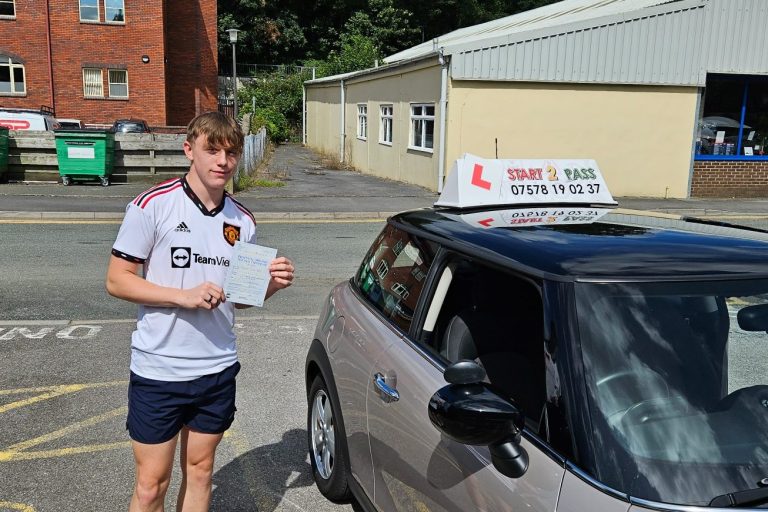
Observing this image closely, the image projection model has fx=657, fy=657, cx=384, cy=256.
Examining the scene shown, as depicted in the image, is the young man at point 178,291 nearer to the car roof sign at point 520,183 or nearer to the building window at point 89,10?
the car roof sign at point 520,183

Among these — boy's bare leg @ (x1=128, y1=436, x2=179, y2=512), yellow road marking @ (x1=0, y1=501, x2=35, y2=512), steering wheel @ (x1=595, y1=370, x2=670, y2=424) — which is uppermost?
steering wheel @ (x1=595, y1=370, x2=670, y2=424)

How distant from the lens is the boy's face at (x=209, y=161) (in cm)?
239

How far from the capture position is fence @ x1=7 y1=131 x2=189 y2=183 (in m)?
16.8

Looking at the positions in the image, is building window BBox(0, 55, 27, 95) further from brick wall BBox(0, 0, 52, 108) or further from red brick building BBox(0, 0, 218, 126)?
brick wall BBox(0, 0, 52, 108)

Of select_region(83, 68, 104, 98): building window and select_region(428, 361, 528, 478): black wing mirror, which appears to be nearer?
select_region(428, 361, 528, 478): black wing mirror

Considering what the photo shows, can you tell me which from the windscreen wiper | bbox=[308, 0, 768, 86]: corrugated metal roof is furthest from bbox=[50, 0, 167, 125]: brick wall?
the windscreen wiper

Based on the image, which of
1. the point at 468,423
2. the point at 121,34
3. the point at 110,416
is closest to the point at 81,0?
the point at 121,34

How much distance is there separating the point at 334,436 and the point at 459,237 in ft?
4.06

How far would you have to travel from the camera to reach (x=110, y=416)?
13.7ft

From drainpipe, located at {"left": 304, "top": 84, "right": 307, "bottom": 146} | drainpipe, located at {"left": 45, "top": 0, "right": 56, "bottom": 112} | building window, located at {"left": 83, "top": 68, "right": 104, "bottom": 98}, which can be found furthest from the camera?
drainpipe, located at {"left": 304, "top": 84, "right": 307, "bottom": 146}

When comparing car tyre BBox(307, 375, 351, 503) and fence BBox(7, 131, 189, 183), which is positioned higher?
fence BBox(7, 131, 189, 183)

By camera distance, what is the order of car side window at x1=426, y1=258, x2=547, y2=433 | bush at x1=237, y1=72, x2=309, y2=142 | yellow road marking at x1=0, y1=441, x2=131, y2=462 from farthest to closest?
bush at x1=237, y1=72, x2=309, y2=142
yellow road marking at x1=0, y1=441, x2=131, y2=462
car side window at x1=426, y1=258, x2=547, y2=433

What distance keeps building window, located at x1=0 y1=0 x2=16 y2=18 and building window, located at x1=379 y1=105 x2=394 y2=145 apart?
1957 cm

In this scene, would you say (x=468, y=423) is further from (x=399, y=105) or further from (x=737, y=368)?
(x=399, y=105)
